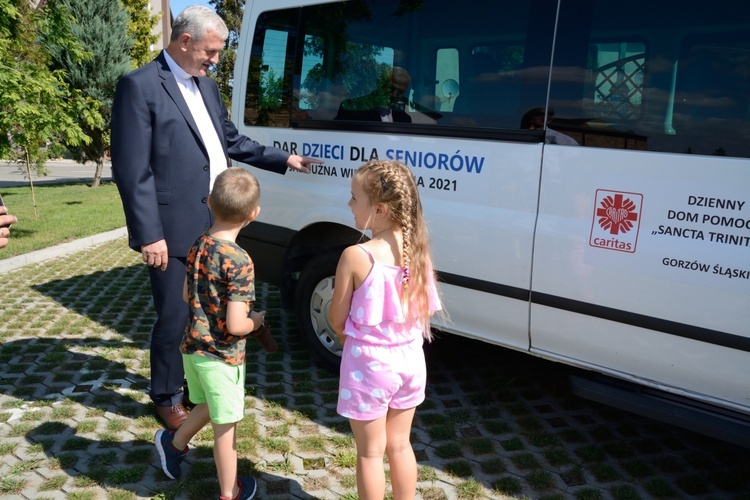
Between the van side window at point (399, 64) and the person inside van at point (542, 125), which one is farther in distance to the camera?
the van side window at point (399, 64)

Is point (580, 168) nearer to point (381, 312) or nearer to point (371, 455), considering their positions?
point (381, 312)

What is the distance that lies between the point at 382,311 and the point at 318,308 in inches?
83.1

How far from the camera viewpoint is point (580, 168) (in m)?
3.00

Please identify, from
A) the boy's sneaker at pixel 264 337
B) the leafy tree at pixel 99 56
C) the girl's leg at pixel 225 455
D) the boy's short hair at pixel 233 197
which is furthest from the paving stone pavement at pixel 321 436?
the leafy tree at pixel 99 56

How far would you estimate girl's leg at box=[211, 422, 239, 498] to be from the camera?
264 cm

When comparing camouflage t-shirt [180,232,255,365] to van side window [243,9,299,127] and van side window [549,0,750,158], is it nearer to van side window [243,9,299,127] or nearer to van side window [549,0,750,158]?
van side window [549,0,750,158]

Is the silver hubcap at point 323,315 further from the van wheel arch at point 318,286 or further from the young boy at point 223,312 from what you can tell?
the young boy at point 223,312

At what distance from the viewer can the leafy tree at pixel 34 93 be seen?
318 inches

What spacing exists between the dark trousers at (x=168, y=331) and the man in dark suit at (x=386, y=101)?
1.36m

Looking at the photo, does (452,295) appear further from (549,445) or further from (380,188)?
(380,188)

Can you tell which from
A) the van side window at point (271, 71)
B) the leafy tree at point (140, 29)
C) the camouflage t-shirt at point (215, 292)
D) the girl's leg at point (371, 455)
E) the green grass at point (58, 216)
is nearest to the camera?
the girl's leg at point (371, 455)

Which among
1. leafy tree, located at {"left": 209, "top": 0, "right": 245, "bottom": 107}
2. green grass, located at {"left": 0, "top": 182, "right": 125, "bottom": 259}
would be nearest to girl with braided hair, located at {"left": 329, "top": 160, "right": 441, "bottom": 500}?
green grass, located at {"left": 0, "top": 182, "right": 125, "bottom": 259}

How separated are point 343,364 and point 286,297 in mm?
2228

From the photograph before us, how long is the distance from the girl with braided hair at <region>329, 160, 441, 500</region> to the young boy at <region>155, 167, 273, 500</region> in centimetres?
45
